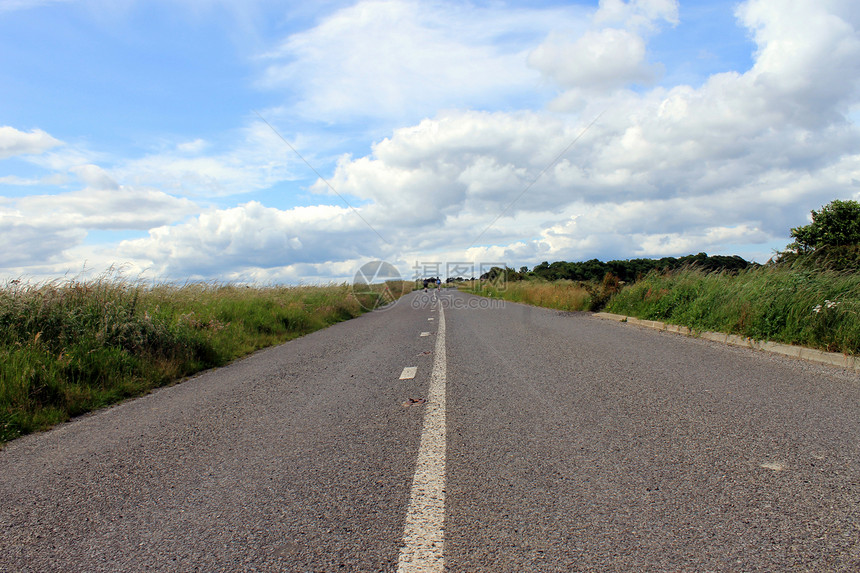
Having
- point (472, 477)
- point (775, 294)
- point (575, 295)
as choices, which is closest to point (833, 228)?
point (575, 295)

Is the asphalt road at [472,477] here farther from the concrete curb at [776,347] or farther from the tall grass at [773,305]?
the tall grass at [773,305]

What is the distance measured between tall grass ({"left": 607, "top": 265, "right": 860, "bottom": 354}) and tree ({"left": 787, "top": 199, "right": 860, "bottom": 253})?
26.0 feet

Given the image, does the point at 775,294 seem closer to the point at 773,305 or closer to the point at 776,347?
the point at 773,305

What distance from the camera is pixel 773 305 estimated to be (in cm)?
962

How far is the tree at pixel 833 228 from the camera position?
1823cm

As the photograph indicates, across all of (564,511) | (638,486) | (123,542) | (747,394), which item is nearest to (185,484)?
(123,542)

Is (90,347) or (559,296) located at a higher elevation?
(559,296)

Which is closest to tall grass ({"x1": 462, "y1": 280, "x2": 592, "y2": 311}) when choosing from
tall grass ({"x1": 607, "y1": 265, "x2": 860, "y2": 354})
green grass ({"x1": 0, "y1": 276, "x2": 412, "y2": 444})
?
tall grass ({"x1": 607, "y1": 265, "x2": 860, "y2": 354})

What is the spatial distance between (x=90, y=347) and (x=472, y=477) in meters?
6.91

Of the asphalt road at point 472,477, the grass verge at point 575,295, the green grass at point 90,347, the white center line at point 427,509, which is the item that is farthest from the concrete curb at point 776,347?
the green grass at point 90,347

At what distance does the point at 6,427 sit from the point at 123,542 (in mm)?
3638

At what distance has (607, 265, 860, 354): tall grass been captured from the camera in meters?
8.22

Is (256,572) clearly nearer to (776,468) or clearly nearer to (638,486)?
(638,486)

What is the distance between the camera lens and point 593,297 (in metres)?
19.7
